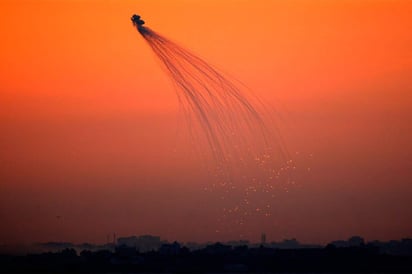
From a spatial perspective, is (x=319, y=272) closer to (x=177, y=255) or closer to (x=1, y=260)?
(x=177, y=255)

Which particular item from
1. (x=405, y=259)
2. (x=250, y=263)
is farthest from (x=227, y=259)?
(x=405, y=259)

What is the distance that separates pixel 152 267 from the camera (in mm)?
173500

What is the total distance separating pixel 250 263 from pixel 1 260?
3622 centimetres

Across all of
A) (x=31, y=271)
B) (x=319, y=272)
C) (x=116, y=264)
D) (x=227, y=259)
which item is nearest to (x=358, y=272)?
(x=319, y=272)

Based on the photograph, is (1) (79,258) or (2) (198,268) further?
(1) (79,258)

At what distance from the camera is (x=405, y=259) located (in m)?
184

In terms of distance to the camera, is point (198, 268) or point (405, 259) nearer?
point (198, 268)

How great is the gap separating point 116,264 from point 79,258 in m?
8.17

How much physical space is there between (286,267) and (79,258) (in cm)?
3149

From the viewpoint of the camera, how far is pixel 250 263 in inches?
6929

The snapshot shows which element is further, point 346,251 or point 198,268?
point 346,251

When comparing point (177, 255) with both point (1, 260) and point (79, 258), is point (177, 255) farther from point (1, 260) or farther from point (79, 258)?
point (1, 260)

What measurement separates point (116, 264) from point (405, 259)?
44529 mm

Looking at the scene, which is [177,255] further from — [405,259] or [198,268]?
[405,259]
